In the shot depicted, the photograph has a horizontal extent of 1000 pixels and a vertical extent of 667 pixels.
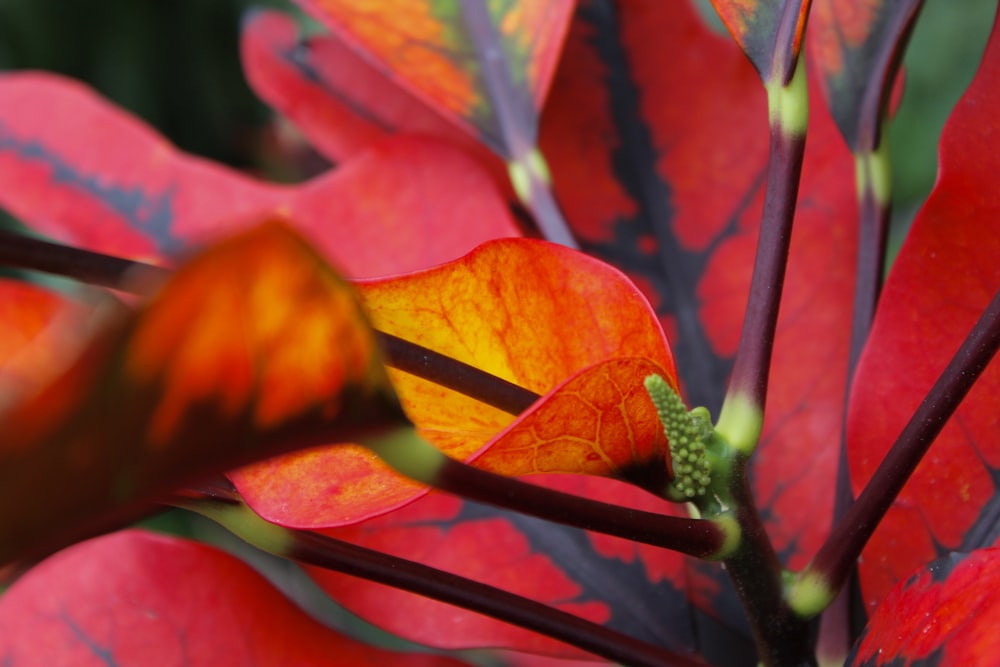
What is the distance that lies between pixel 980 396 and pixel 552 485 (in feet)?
0.43

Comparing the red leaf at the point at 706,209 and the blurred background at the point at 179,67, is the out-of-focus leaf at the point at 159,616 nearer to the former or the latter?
the red leaf at the point at 706,209

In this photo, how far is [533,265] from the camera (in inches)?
8.8

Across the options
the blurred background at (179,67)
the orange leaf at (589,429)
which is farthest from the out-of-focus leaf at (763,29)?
the blurred background at (179,67)

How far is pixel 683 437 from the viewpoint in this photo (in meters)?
0.21

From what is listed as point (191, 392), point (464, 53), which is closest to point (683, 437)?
point (191, 392)

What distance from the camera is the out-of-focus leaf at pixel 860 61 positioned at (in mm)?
332

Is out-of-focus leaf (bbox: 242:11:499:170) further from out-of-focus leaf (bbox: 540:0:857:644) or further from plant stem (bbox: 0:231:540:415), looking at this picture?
plant stem (bbox: 0:231:540:415)

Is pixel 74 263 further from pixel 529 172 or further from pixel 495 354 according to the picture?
pixel 529 172

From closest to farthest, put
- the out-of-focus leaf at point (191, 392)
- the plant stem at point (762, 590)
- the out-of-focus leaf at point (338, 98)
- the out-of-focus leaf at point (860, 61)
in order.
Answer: the out-of-focus leaf at point (191, 392) → the plant stem at point (762, 590) → the out-of-focus leaf at point (860, 61) → the out-of-focus leaf at point (338, 98)

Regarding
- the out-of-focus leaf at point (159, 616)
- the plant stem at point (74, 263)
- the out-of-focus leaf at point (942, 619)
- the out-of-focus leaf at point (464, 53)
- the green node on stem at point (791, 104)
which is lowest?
the out-of-focus leaf at point (159, 616)

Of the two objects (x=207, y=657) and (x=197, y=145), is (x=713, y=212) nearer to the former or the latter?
(x=207, y=657)

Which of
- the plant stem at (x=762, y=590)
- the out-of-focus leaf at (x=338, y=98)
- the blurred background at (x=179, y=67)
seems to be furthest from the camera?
the blurred background at (x=179, y=67)

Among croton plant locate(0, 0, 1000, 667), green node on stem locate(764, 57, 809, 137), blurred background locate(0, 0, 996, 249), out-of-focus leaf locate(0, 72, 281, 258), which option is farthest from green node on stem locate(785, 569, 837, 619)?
blurred background locate(0, 0, 996, 249)

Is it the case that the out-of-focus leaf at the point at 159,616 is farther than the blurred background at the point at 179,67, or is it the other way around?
the blurred background at the point at 179,67
